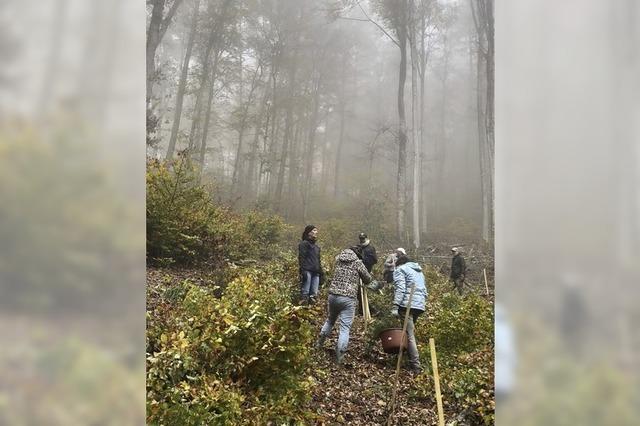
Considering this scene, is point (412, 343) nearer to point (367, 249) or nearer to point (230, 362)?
point (367, 249)

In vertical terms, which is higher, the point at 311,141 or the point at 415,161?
the point at 311,141

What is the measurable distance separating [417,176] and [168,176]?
1625mm

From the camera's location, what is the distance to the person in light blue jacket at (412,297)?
3244 mm

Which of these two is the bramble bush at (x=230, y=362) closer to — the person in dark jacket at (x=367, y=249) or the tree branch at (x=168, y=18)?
the person in dark jacket at (x=367, y=249)

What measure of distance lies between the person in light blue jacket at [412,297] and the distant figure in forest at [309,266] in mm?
496

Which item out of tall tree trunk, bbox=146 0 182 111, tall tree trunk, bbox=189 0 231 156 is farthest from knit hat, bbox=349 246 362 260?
tall tree trunk, bbox=146 0 182 111

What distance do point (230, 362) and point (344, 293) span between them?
80cm

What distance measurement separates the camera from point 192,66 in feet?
11.6

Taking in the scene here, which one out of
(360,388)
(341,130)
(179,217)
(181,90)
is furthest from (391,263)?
(181,90)

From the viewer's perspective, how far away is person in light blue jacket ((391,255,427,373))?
A: 3.24 metres

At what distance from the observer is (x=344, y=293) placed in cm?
330

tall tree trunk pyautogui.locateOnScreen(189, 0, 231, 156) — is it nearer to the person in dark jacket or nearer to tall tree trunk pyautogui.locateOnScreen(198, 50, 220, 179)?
tall tree trunk pyautogui.locateOnScreen(198, 50, 220, 179)

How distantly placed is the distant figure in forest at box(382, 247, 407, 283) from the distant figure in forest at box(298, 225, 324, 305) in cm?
41
